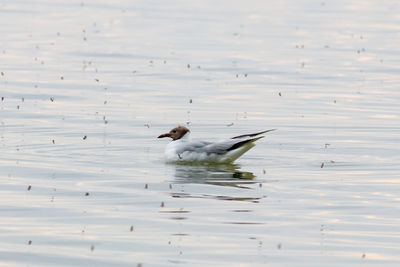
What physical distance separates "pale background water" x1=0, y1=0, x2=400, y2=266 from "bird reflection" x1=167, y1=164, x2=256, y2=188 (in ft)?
0.16

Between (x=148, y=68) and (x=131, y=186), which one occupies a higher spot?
(x=148, y=68)

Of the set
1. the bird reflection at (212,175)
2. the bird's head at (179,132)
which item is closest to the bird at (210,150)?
the bird reflection at (212,175)

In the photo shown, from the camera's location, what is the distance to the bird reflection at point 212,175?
58.4 feet

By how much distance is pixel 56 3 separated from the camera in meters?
51.5

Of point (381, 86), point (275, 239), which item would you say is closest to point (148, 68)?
point (381, 86)

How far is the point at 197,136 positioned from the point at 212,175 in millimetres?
3978

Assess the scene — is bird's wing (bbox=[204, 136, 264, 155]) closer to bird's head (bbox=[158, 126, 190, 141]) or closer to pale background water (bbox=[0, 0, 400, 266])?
pale background water (bbox=[0, 0, 400, 266])

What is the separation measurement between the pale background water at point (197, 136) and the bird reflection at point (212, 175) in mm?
49

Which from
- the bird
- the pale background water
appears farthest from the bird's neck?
the pale background water

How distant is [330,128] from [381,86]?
682 centimetres

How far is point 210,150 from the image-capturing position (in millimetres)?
19609

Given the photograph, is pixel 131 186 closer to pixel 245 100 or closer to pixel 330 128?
pixel 330 128

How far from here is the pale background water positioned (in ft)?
44.1

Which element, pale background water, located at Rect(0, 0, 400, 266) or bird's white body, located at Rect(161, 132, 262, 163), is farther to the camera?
bird's white body, located at Rect(161, 132, 262, 163)
